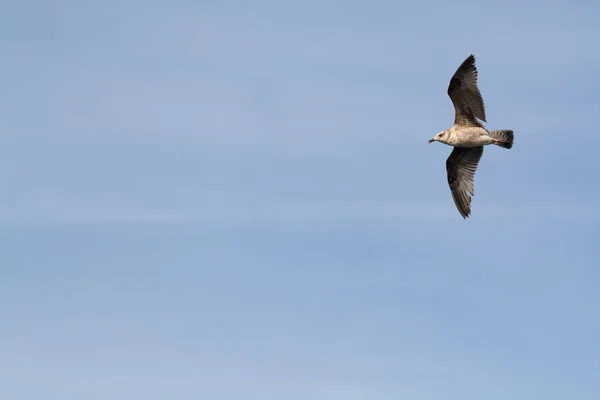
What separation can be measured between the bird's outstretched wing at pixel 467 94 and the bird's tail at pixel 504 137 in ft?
3.50

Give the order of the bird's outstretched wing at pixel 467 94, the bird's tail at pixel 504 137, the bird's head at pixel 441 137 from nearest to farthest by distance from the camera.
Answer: the bird's outstretched wing at pixel 467 94 → the bird's tail at pixel 504 137 → the bird's head at pixel 441 137

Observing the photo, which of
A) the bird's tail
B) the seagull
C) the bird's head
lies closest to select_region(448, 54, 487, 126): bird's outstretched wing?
the seagull

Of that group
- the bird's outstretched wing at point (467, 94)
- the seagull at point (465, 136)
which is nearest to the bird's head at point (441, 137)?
the seagull at point (465, 136)

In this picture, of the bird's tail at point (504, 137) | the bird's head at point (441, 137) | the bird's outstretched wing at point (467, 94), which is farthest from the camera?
the bird's head at point (441, 137)

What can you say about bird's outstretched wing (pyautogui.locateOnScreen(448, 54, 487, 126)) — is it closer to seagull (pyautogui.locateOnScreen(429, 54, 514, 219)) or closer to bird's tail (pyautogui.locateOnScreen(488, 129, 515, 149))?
seagull (pyautogui.locateOnScreen(429, 54, 514, 219))

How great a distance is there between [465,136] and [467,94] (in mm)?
2524

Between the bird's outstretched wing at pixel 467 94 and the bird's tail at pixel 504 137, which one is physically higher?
the bird's outstretched wing at pixel 467 94

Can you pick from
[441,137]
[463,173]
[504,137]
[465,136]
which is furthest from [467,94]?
[463,173]

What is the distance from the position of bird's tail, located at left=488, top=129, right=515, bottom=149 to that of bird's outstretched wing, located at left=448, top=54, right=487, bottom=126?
3.50 feet

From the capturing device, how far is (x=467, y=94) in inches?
2363

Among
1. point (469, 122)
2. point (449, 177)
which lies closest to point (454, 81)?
point (469, 122)

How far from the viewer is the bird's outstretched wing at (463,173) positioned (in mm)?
63594

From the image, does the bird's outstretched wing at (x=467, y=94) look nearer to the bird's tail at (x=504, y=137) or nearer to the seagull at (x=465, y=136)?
the seagull at (x=465, y=136)

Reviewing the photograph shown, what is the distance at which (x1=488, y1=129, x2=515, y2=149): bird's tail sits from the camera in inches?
2357
